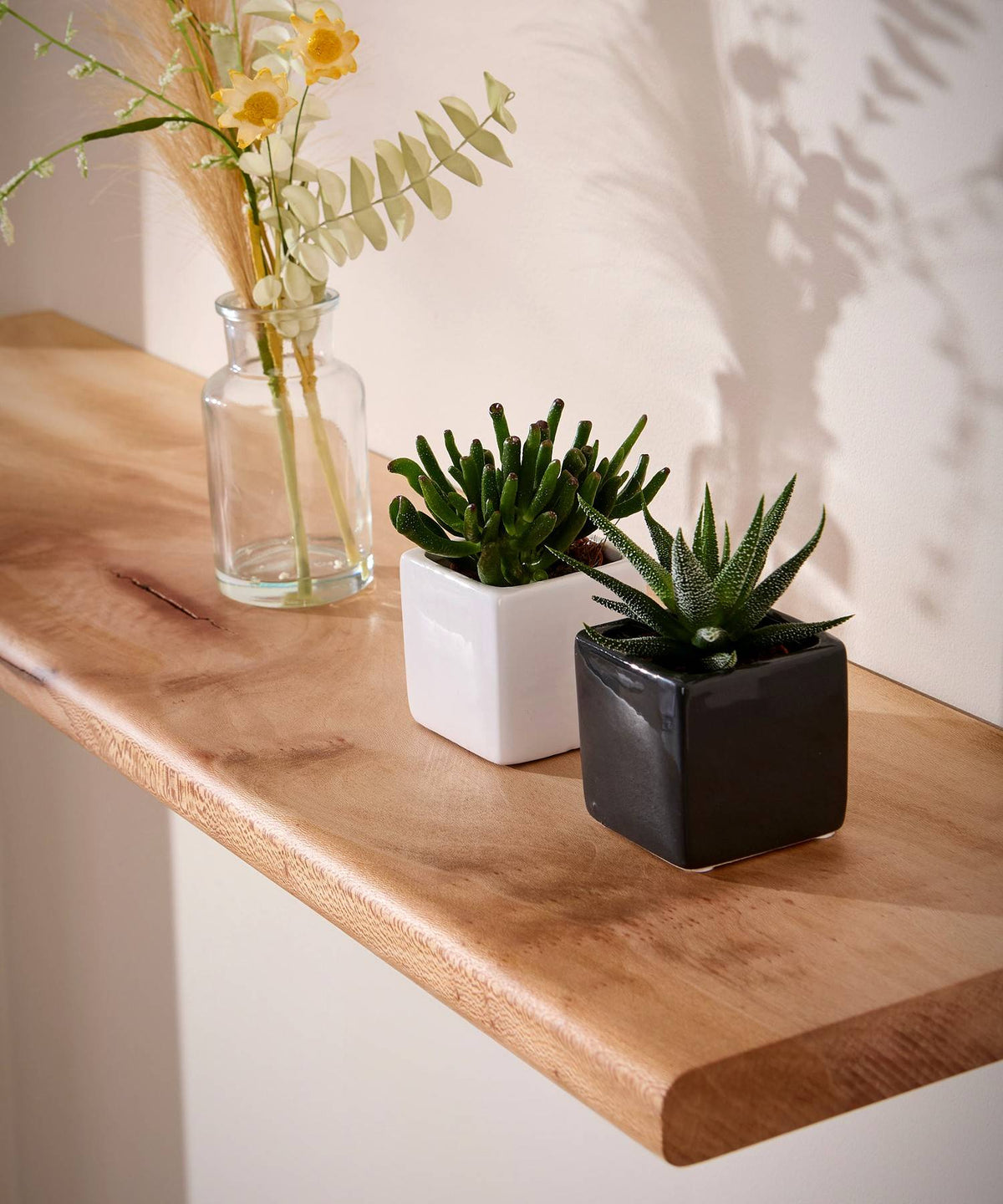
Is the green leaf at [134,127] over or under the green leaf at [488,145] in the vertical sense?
over

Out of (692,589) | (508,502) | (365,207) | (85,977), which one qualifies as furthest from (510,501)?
(85,977)

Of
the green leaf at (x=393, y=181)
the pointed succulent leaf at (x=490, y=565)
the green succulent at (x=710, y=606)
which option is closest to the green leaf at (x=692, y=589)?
the green succulent at (x=710, y=606)

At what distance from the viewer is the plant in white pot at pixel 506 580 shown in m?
0.60

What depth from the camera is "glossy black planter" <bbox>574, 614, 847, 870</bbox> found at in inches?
20.3

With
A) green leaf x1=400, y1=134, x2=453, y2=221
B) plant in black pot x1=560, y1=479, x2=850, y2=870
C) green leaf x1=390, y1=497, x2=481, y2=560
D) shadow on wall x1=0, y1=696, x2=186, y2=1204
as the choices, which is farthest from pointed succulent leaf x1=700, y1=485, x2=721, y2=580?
shadow on wall x1=0, y1=696, x2=186, y2=1204

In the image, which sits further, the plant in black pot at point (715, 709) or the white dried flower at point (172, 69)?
the white dried flower at point (172, 69)

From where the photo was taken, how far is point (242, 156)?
0.71m

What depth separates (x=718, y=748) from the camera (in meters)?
0.52

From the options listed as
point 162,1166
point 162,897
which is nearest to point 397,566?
point 162,897

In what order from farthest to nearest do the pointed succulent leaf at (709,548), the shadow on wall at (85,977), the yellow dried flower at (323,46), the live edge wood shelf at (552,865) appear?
the shadow on wall at (85,977)
the yellow dried flower at (323,46)
the pointed succulent leaf at (709,548)
the live edge wood shelf at (552,865)

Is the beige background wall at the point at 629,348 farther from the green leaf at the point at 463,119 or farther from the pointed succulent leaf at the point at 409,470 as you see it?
the pointed succulent leaf at the point at 409,470

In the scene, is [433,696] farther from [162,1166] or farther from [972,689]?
[162,1166]

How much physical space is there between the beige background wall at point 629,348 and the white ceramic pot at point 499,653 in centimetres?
15

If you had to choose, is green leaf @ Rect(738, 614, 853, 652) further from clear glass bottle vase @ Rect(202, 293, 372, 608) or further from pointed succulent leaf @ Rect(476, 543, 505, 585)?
clear glass bottle vase @ Rect(202, 293, 372, 608)
